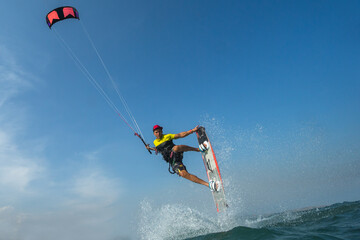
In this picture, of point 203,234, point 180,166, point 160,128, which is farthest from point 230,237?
point 160,128

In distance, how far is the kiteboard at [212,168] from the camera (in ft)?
29.1

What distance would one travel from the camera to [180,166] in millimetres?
8789

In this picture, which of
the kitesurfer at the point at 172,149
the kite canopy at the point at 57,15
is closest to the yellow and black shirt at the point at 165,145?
the kitesurfer at the point at 172,149

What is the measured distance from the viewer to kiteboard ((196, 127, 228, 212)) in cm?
887

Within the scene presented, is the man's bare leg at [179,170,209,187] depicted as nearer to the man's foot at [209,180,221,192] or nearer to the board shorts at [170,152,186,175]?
the board shorts at [170,152,186,175]

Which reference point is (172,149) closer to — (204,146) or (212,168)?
(204,146)

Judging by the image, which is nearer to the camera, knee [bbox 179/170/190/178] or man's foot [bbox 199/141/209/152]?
knee [bbox 179/170/190/178]

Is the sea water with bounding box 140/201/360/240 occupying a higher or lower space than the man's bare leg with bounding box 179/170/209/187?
lower

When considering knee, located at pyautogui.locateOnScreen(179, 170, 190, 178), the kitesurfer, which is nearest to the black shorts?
the kitesurfer

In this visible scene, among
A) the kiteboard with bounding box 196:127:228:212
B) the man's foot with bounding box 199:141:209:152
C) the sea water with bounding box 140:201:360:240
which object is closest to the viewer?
the sea water with bounding box 140:201:360:240

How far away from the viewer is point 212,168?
942 centimetres

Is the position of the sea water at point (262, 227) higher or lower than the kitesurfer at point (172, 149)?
lower

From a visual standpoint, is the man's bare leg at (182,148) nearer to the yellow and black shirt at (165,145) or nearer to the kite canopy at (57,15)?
the yellow and black shirt at (165,145)

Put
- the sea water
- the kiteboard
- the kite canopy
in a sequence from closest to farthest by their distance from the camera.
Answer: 1. the sea water
2. the kiteboard
3. the kite canopy
